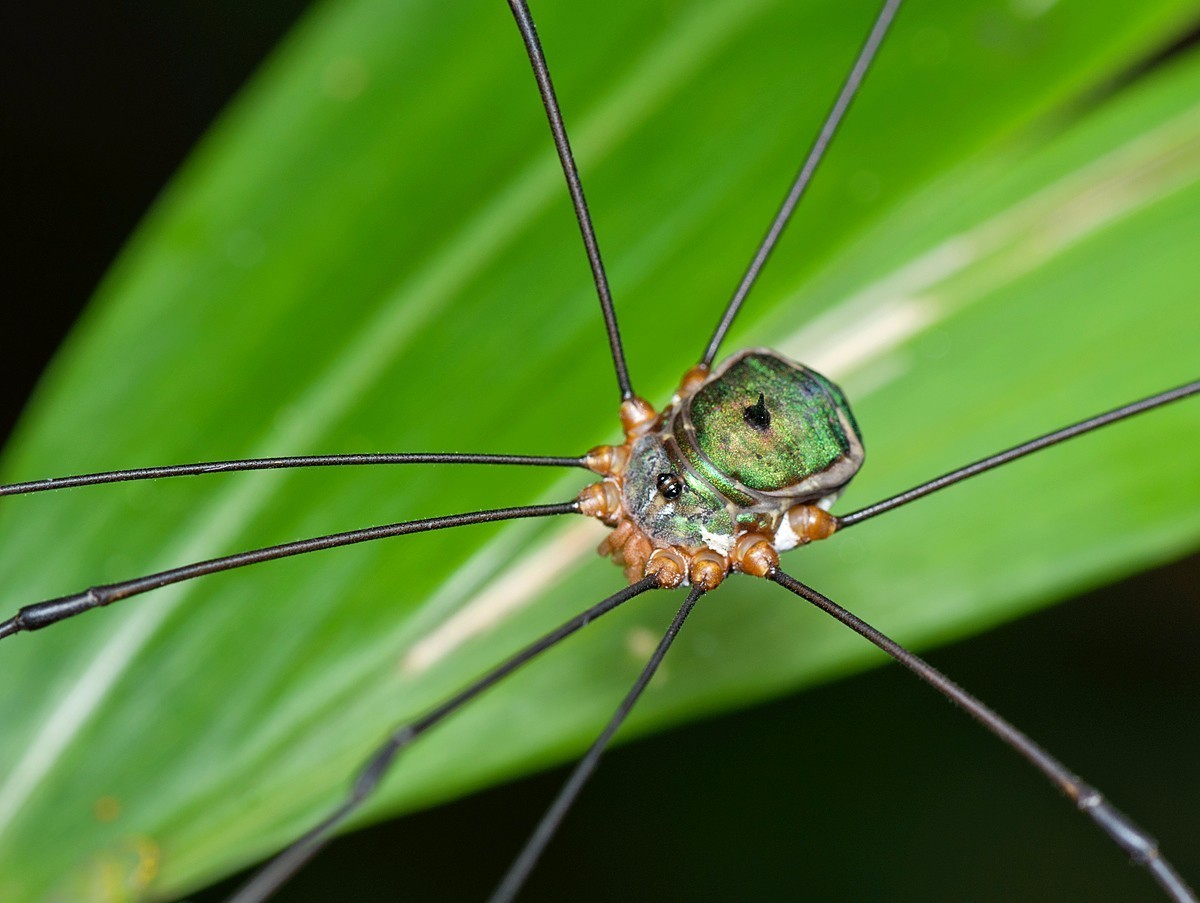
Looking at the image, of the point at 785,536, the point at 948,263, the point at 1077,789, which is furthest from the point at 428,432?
the point at 1077,789

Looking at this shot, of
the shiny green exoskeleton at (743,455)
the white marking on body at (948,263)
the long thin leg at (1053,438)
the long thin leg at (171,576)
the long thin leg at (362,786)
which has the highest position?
the white marking on body at (948,263)


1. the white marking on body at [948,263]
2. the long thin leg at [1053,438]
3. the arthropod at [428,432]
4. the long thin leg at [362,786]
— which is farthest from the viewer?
the white marking on body at [948,263]

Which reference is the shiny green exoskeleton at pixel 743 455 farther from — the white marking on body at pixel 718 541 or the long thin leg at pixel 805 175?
the long thin leg at pixel 805 175

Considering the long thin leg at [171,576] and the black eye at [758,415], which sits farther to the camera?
the black eye at [758,415]

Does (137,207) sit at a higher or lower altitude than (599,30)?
higher

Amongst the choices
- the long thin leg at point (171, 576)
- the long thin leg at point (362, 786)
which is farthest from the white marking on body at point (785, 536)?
the long thin leg at point (171, 576)

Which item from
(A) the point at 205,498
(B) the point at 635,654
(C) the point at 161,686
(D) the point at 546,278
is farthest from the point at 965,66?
(C) the point at 161,686

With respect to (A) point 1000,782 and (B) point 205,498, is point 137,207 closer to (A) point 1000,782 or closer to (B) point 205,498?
(B) point 205,498
